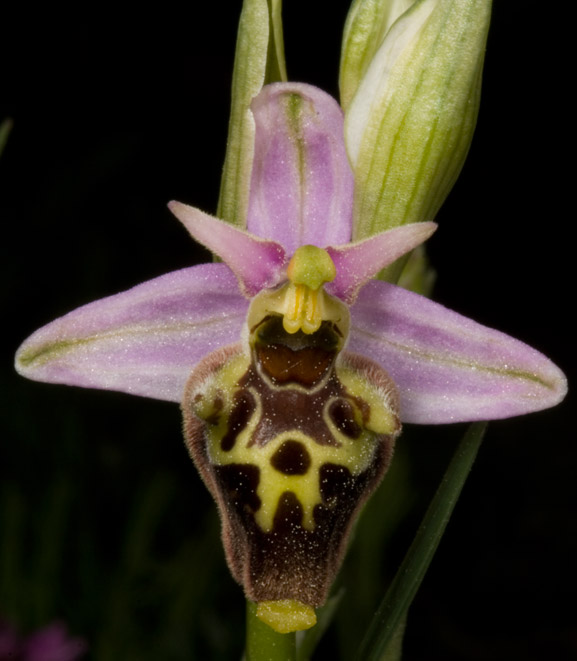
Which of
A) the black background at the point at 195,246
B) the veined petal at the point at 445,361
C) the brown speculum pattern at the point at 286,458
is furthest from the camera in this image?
the black background at the point at 195,246

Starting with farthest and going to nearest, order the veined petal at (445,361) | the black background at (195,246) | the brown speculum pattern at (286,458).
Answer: the black background at (195,246) → the veined petal at (445,361) → the brown speculum pattern at (286,458)

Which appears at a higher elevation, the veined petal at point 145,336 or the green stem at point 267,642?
the veined petal at point 145,336

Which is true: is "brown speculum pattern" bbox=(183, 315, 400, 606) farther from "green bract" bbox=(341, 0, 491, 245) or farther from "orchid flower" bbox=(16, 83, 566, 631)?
"green bract" bbox=(341, 0, 491, 245)

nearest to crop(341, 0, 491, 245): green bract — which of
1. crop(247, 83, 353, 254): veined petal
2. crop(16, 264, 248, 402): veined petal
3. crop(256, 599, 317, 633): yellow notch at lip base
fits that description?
crop(247, 83, 353, 254): veined petal

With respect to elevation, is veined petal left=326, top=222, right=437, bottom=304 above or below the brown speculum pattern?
above

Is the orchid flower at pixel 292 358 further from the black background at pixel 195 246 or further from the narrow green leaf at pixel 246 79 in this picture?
the black background at pixel 195 246

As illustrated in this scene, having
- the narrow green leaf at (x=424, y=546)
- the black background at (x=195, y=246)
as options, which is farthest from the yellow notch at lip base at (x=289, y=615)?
the black background at (x=195, y=246)
